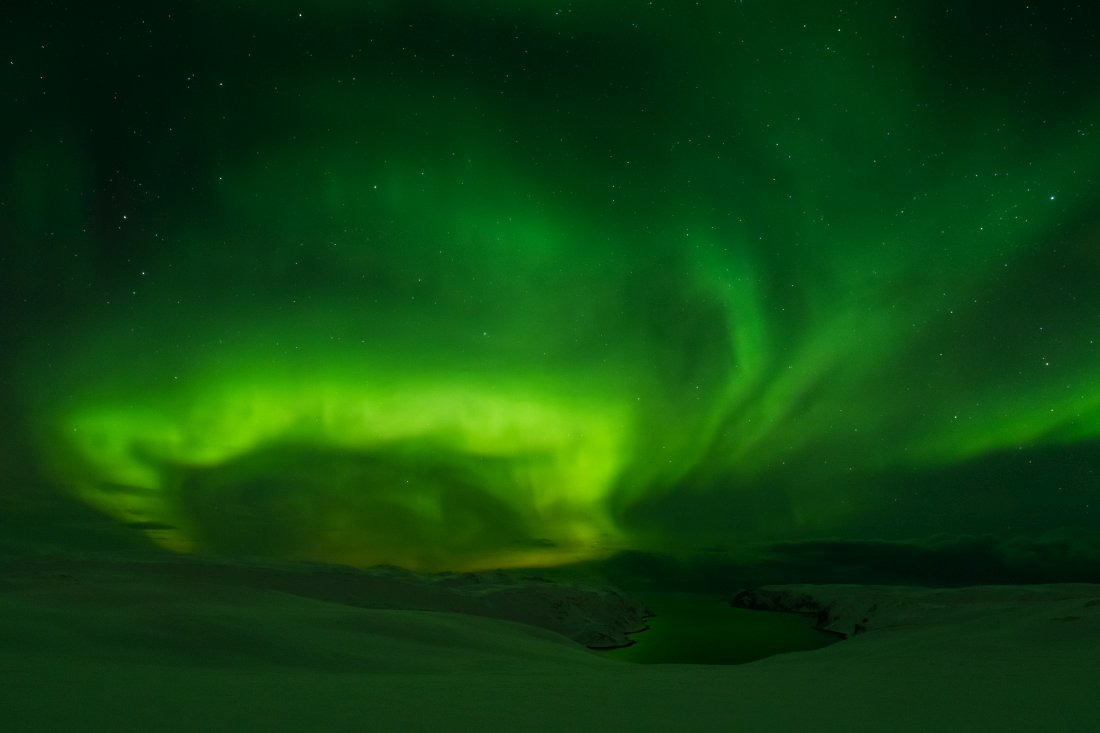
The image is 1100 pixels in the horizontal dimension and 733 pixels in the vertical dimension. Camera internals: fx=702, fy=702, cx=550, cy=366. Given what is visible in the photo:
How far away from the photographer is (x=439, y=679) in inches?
455

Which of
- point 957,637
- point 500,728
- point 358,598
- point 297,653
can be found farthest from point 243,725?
point 358,598

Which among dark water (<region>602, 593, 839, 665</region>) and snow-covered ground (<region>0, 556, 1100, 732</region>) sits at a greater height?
snow-covered ground (<region>0, 556, 1100, 732</region>)

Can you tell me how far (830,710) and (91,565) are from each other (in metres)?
56.2

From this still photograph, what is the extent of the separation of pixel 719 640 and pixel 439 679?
51.9 m

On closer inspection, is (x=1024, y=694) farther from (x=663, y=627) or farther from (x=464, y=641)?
(x=663, y=627)

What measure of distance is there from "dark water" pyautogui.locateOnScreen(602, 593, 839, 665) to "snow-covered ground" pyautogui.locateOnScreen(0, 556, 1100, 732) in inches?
574

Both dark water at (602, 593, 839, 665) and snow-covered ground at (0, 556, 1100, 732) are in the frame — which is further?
dark water at (602, 593, 839, 665)

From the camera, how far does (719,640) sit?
5788 centimetres

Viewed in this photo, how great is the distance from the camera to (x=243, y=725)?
23.4 feet

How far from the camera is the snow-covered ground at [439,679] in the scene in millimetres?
7820

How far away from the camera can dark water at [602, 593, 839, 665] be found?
42125 mm

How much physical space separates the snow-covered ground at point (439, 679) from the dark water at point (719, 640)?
14579mm

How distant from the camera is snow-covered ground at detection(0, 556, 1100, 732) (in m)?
7.82

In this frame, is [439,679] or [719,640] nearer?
[439,679]
